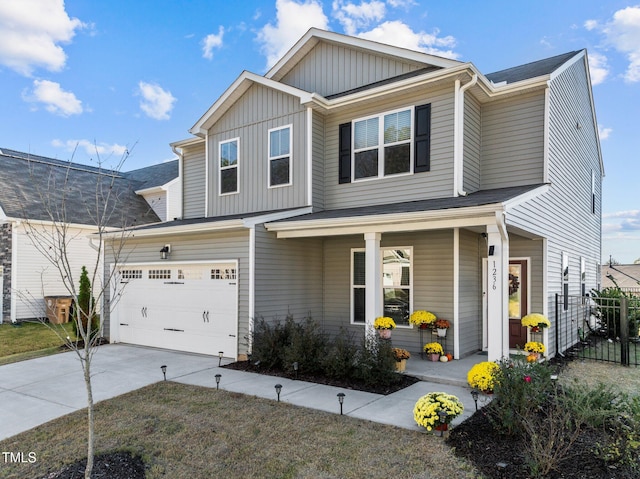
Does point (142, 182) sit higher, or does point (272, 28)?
point (272, 28)

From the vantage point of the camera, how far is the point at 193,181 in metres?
12.7

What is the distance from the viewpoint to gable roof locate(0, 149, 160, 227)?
48.9 feet

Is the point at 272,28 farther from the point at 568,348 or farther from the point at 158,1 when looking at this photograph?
the point at 568,348

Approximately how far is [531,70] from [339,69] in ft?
14.8

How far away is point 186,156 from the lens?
42.3 feet

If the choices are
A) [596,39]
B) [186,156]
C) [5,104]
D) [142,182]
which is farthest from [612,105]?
[5,104]

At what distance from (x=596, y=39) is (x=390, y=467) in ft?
48.9

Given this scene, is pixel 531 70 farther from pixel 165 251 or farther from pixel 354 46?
pixel 165 251

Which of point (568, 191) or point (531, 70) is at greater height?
point (531, 70)

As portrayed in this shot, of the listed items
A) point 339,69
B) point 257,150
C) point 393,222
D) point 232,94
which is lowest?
point 393,222

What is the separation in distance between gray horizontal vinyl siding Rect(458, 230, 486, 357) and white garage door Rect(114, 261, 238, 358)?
4564mm

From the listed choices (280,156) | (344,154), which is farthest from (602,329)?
(280,156)

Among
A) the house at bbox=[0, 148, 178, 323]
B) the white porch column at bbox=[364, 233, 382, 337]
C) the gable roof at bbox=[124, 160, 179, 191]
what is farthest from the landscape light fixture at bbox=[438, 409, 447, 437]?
the gable roof at bbox=[124, 160, 179, 191]

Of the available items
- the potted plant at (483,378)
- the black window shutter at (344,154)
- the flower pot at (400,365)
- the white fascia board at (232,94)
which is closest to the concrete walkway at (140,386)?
the potted plant at (483,378)
